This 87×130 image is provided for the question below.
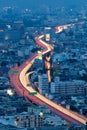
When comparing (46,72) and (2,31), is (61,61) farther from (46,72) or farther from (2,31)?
(2,31)

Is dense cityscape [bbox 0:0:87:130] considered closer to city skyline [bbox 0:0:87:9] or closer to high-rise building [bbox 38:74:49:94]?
high-rise building [bbox 38:74:49:94]

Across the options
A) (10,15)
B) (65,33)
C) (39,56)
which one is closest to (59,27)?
(65,33)

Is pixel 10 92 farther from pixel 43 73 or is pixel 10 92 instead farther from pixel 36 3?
pixel 36 3

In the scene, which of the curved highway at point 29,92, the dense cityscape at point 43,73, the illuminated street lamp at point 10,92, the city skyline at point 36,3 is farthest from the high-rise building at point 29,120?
the city skyline at point 36,3

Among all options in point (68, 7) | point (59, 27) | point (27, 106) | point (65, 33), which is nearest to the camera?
point (27, 106)

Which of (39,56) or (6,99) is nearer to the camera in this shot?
(6,99)

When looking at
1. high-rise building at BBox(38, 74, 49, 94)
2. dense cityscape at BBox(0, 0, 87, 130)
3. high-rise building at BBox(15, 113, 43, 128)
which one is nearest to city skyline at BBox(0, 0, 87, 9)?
dense cityscape at BBox(0, 0, 87, 130)

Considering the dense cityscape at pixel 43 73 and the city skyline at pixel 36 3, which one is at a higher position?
the city skyline at pixel 36 3

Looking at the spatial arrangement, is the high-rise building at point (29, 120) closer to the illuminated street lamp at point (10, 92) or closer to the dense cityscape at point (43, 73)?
the dense cityscape at point (43, 73)
